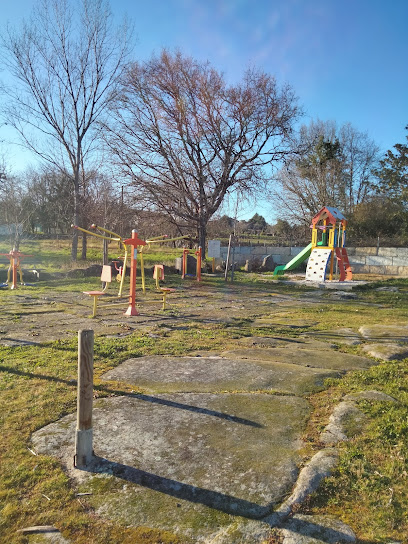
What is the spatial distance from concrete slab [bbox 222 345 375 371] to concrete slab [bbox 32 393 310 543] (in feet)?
3.84

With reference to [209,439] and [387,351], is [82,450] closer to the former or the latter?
[209,439]

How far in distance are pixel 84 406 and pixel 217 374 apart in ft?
6.07

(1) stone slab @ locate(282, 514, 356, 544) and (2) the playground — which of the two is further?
(2) the playground

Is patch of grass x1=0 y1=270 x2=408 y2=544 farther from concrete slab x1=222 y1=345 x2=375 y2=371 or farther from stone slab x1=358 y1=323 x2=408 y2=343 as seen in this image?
stone slab x1=358 y1=323 x2=408 y2=343

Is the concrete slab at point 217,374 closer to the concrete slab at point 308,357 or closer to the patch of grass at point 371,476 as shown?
the concrete slab at point 308,357

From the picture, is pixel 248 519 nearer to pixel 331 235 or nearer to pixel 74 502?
pixel 74 502

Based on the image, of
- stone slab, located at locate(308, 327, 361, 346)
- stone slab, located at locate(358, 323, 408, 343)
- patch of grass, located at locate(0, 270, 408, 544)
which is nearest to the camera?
patch of grass, located at locate(0, 270, 408, 544)

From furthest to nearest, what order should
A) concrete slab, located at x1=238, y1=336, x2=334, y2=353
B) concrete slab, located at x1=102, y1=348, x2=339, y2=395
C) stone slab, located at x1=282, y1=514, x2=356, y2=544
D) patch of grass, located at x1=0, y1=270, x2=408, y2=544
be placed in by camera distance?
concrete slab, located at x1=238, y1=336, x2=334, y2=353 < concrete slab, located at x1=102, y1=348, x2=339, y2=395 < patch of grass, located at x1=0, y1=270, x2=408, y2=544 < stone slab, located at x1=282, y1=514, x2=356, y2=544

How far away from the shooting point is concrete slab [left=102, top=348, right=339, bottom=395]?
3.70 meters

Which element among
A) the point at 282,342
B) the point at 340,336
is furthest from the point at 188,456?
the point at 340,336

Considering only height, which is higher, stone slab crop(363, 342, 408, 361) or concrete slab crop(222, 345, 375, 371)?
stone slab crop(363, 342, 408, 361)

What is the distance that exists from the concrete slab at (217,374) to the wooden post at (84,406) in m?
1.22

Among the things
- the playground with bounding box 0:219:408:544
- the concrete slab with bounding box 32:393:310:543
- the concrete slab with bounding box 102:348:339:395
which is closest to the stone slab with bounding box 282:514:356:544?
the playground with bounding box 0:219:408:544

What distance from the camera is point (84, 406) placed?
2445mm
